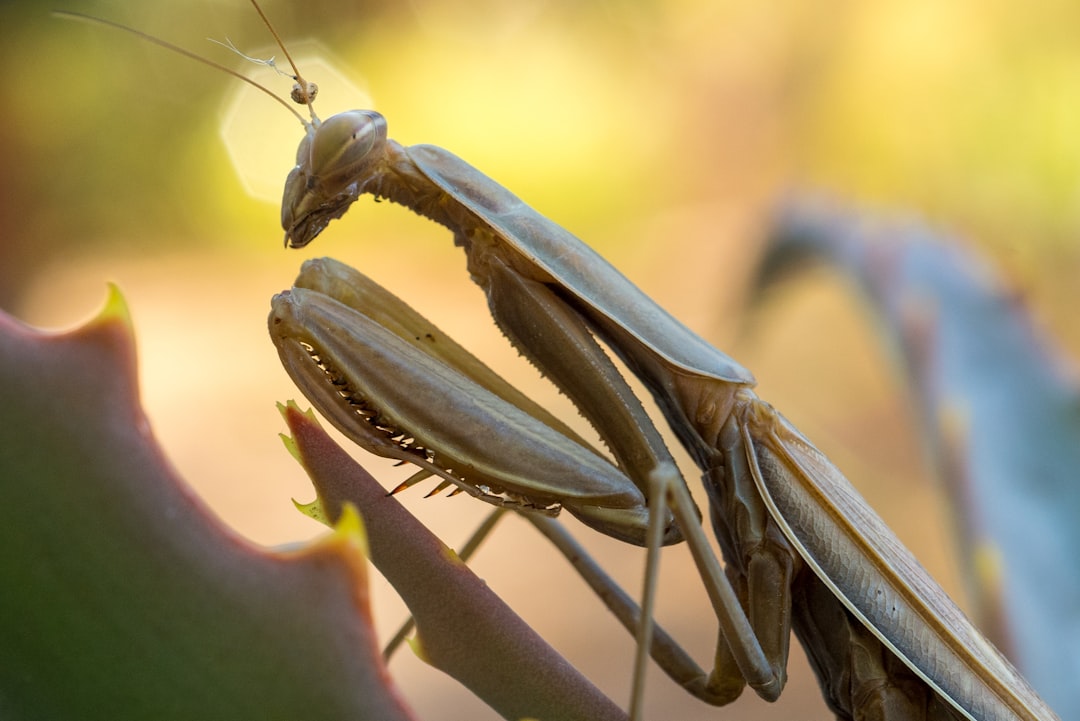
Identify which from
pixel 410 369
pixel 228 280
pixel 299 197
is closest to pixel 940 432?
pixel 410 369

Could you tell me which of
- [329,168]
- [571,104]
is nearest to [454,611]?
[329,168]

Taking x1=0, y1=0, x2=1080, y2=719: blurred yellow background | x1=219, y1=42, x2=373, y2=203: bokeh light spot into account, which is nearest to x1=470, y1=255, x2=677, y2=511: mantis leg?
x1=0, y1=0, x2=1080, y2=719: blurred yellow background

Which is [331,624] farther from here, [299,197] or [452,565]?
[299,197]

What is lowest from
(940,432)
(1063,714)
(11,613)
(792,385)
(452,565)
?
(11,613)

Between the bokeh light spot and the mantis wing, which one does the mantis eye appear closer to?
the mantis wing

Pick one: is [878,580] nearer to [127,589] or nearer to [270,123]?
[127,589]
